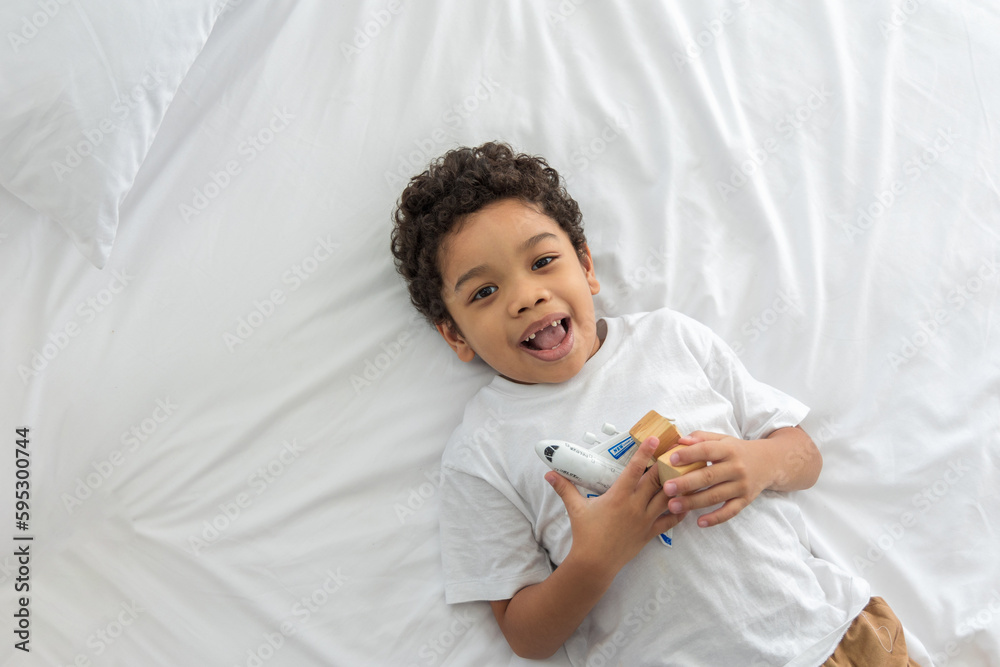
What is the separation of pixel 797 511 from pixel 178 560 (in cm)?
110

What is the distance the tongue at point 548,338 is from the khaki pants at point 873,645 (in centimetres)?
66

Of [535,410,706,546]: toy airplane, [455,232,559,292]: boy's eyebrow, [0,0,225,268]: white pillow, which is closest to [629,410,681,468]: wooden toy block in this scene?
[535,410,706,546]: toy airplane

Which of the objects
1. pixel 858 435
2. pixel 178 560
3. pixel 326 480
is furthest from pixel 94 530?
pixel 858 435

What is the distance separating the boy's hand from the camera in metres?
1.05

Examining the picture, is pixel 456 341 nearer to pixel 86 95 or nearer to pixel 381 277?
pixel 381 277

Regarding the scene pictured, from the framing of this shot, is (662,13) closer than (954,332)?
No

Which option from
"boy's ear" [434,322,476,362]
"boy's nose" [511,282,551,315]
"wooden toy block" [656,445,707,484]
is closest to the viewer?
"wooden toy block" [656,445,707,484]

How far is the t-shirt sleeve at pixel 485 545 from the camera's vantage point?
116 centimetres

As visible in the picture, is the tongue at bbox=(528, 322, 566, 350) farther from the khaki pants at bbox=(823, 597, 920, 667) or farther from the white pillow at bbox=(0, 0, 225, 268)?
the white pillow at bbox=(0, 0, 225, 268)

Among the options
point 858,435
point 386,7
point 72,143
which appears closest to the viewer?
point 72,143

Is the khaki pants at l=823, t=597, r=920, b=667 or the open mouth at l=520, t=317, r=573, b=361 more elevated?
the open mouth at l=520, t=317, r=573, b=361

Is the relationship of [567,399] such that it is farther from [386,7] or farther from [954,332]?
[386,7]

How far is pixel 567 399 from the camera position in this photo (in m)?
1.22

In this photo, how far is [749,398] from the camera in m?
1.22
